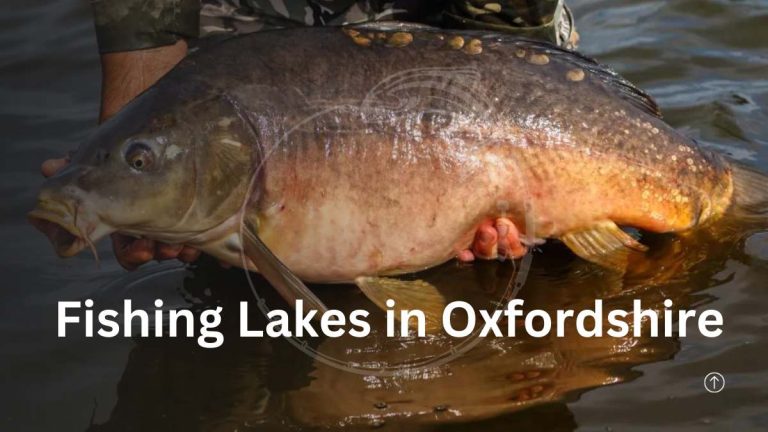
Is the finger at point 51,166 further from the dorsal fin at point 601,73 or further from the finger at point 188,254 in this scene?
the dorsal fin at point 601,73

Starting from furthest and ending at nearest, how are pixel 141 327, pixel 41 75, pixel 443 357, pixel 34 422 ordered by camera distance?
pixel 41 75 < pixel 141 327 < pixel 443 357 < pixel 34 422

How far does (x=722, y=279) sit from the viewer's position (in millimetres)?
3857

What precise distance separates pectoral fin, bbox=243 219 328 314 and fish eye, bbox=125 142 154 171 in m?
0.39

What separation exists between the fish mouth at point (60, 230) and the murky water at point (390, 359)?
43cm

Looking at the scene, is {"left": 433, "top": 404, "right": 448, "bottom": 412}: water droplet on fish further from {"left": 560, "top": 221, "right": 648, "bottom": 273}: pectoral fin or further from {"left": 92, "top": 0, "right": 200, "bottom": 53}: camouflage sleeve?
{"left": 92, "top": 0, "right": 200, "bottom": 53}: camouflage sleeve

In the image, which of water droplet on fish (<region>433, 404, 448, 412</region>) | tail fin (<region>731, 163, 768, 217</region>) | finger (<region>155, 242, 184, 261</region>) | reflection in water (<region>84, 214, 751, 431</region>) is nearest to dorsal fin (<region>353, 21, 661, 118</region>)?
tail fin (<region>731, 163, 768, 217</region>)

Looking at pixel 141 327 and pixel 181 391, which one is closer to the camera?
pixel 181 391

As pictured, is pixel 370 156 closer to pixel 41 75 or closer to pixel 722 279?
pixel 722 279

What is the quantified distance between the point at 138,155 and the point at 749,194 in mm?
2195

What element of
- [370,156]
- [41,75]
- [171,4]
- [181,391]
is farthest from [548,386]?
[41,75]

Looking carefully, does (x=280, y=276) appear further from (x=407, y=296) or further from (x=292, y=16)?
(x=292, y=16)

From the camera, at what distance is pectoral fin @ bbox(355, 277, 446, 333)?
138 inches

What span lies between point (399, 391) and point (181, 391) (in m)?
0.67

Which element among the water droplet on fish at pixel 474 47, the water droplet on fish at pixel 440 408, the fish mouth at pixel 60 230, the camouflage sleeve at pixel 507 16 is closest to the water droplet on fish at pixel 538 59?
the water droplet on fish at pixel 474 47
